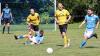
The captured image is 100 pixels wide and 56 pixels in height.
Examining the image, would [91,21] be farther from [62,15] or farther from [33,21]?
[33,21]

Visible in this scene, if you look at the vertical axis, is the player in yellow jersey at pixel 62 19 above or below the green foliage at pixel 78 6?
above

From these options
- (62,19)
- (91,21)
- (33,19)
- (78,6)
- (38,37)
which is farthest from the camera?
(78,6)

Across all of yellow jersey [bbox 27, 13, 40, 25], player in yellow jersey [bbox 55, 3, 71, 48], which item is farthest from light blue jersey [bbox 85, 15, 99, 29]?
yellow jersey [bbox 27, 13, 40, 25]

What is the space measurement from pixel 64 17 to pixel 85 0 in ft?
102

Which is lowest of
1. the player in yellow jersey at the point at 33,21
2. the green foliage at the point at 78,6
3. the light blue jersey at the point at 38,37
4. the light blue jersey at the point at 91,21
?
the green foliage at the point at 78,6

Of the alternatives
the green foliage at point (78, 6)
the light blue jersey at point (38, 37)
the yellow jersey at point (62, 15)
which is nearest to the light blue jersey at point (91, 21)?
the yellow jersey at point (62, 15)

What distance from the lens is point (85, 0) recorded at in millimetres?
51406

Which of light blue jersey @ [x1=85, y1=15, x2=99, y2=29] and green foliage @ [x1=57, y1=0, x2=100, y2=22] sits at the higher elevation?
light blue jersey @ [x1=85, y1=15, x2=99, y2=29]

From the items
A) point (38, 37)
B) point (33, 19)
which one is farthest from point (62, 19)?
point (33, 19)

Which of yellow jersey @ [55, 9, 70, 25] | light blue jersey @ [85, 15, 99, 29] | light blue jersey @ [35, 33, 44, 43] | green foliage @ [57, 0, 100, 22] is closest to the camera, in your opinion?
light blue jersey @ [85, 15, 99, 29]

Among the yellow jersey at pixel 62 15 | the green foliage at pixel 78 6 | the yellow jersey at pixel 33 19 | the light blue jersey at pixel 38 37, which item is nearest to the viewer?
the yellow jersey at pixel 62 15

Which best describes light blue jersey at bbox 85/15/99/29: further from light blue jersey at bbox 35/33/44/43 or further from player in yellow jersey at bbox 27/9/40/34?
player in yellow jersey at bbox 27/9/40/34

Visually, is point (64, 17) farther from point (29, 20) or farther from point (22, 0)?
point (22, 0)

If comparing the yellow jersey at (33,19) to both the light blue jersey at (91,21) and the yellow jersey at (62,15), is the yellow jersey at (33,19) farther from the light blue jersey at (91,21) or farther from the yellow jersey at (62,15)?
the light blue jersey at (91,21)
